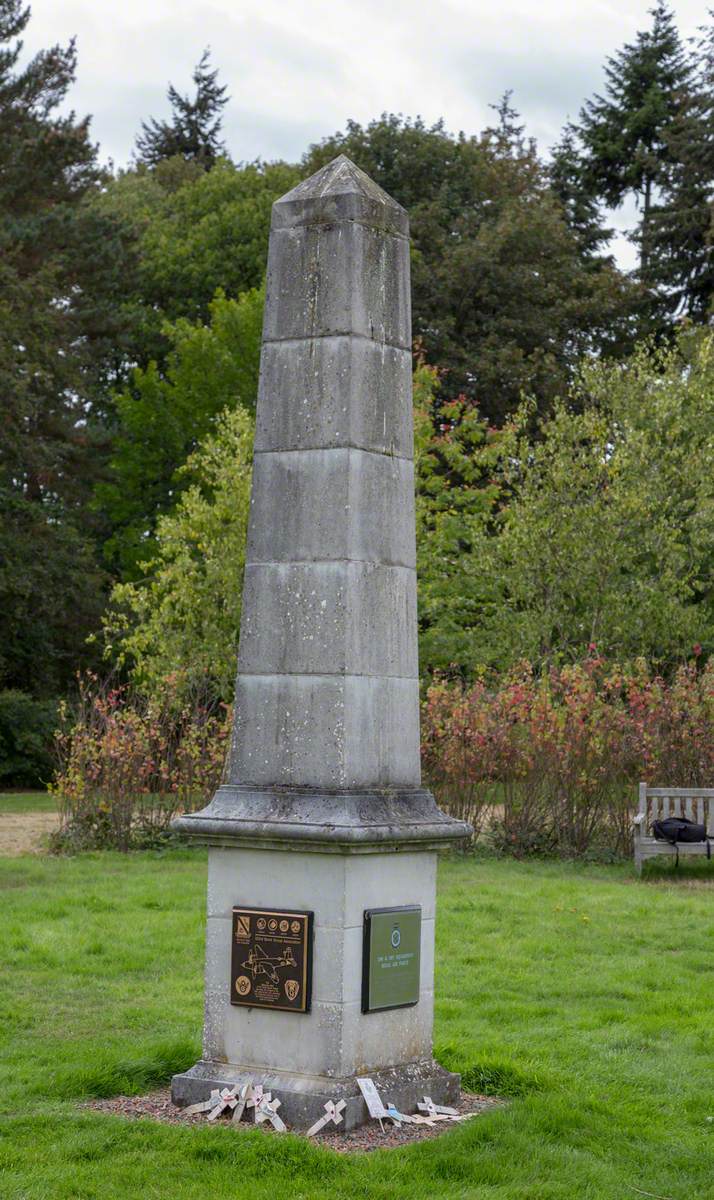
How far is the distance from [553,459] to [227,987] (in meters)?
17.9

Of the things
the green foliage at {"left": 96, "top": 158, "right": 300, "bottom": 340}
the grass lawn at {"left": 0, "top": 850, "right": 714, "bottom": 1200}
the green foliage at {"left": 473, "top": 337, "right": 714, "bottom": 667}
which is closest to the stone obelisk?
the grass lawn at {"left": 0, "top": 850, "right": 714, "bottom": 1200}

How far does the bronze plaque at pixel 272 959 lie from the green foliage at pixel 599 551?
14.2m

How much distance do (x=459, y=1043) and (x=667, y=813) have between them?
791 centimetres

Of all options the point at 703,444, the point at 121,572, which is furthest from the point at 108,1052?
the point at 121,572

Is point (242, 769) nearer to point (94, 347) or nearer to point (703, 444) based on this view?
point (703, 444)

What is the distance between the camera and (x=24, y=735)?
1187 inches

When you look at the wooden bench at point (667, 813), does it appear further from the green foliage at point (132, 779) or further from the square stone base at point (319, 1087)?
the square stone base at point (319, 1087)

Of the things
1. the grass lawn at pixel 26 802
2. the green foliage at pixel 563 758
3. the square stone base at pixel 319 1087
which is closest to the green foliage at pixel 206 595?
the grass lawn at pixel 26 802

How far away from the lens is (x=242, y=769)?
22.8ft

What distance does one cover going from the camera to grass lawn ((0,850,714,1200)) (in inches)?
230

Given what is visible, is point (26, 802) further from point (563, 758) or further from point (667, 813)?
point (667, 813)

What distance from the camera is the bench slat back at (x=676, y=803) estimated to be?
15.4 m

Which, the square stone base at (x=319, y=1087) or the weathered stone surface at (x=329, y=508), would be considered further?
the weathered stone surface at (x=329, y=508)

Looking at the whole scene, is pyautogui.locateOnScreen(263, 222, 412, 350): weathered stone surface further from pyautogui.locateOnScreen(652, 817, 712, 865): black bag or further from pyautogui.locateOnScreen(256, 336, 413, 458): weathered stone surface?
pyautogui.locateOnScreen(652, 817, 712, 865): black bag
